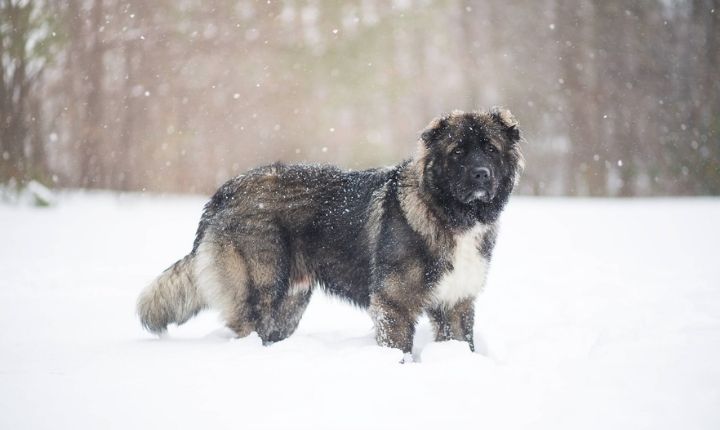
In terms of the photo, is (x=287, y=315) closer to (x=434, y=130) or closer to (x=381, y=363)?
(x=381, y=363)

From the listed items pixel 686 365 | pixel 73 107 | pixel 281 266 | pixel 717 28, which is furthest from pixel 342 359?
pixel 717 28

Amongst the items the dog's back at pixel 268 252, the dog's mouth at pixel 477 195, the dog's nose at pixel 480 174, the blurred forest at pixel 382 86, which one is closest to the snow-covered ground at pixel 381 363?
the dog's back at pixel 268 252

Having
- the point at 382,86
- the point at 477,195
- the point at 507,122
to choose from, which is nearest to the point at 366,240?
the point at 477,195

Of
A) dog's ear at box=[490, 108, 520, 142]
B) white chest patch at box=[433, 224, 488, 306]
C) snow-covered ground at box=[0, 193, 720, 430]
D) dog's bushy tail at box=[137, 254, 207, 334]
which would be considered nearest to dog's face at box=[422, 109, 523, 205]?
dog's ear at box=[490, 108, 520, 142]

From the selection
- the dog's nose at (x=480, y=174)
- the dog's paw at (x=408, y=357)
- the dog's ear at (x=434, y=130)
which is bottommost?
the dog's paw at (x=408, y=357)

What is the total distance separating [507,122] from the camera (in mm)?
4191

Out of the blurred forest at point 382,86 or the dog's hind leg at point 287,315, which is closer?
the dog's hind leg at point 287,315

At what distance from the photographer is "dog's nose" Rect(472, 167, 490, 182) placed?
381 centimetres

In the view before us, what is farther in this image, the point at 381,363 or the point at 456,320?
the point at 456,320

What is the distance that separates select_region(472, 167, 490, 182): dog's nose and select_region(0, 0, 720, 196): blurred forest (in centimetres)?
1182

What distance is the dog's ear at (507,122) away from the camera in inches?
165

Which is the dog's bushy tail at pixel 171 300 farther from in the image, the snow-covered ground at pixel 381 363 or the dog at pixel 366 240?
the snow-covered ground at pixel 381 363

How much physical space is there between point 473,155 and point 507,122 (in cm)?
47

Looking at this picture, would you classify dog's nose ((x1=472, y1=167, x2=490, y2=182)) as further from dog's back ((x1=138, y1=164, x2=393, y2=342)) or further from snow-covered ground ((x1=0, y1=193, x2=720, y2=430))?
snow-covered ground ((x1=0, y1=193, x2=720, y2=430))
